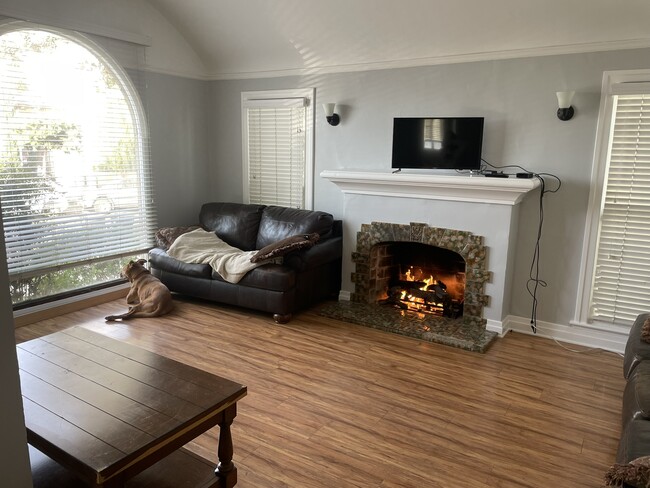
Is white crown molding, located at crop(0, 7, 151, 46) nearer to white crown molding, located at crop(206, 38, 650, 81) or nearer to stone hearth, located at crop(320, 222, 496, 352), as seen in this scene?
white crown molding, located at crop(206, 38, 650, 81)

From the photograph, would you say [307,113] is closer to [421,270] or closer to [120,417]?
[421,270]

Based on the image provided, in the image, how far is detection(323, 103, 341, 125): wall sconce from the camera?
4852mm

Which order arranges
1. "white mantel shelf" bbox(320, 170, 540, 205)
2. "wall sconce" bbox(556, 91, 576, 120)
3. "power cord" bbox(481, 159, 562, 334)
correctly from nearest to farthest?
1. "wall sconce" bbox(556, 91, 576, 120)
2. "white mantel shelf" bbox(320, 170, 540, 205)
3. "power cord" bbox(481, 159, 562, 334)

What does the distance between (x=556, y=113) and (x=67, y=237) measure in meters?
4.22

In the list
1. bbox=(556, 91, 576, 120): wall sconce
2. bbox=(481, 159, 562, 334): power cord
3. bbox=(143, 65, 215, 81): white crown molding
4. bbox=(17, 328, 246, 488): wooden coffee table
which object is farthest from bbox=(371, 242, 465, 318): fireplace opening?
bbox=(143, 65, 215, 81): white crown molding

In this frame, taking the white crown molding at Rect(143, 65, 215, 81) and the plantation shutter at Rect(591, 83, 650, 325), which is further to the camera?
the white crown molding at Rect(143, 65, 215, 81)

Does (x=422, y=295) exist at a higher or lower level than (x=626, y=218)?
lower

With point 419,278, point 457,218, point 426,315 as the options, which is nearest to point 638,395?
point 457,218

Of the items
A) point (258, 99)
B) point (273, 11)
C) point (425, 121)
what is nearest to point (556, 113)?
point (425, 121)

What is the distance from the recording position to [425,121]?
4293mm

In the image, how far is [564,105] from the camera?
147 inches

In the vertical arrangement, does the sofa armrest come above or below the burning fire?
above

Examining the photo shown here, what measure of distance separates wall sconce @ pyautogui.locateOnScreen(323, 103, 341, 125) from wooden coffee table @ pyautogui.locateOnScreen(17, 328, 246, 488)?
3.12 meters

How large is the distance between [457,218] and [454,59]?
134 cm
